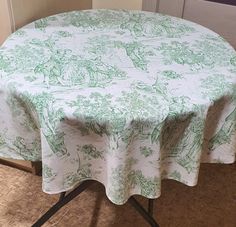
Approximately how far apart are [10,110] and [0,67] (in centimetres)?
13

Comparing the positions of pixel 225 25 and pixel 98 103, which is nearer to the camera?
pixel 98 103

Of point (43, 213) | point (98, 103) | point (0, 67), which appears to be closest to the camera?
point (98, 103)

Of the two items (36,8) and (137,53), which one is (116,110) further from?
(36,8)

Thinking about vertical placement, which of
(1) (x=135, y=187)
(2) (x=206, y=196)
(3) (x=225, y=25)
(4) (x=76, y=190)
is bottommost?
(2) (x=206, y=196)

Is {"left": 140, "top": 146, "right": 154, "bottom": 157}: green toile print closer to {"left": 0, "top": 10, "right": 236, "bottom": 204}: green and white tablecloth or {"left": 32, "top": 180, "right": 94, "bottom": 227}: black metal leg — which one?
{"left": 0, "top": 10, "right": 236, "bottom": 204}: green and white tablecloth

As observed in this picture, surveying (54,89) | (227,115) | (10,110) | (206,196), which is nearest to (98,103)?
(54,89)

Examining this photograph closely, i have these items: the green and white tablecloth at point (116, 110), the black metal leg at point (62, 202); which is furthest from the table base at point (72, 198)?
the green and white tablecloth at point (116, 110)

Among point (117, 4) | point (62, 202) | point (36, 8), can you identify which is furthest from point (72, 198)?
point (117, 4)

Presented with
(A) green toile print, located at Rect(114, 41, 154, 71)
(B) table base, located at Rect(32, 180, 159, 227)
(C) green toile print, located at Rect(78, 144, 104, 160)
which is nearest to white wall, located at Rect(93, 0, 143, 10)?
(A) green toile print, located at Rect(114, 41, 154, 71)

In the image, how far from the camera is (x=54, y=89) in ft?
2.95

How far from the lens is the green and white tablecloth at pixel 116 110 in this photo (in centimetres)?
84

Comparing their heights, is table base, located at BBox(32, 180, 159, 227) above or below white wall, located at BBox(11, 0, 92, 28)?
below

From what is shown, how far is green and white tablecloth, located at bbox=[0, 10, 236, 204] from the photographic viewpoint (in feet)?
2.75

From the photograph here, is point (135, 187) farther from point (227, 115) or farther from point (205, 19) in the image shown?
point (205, 19)
